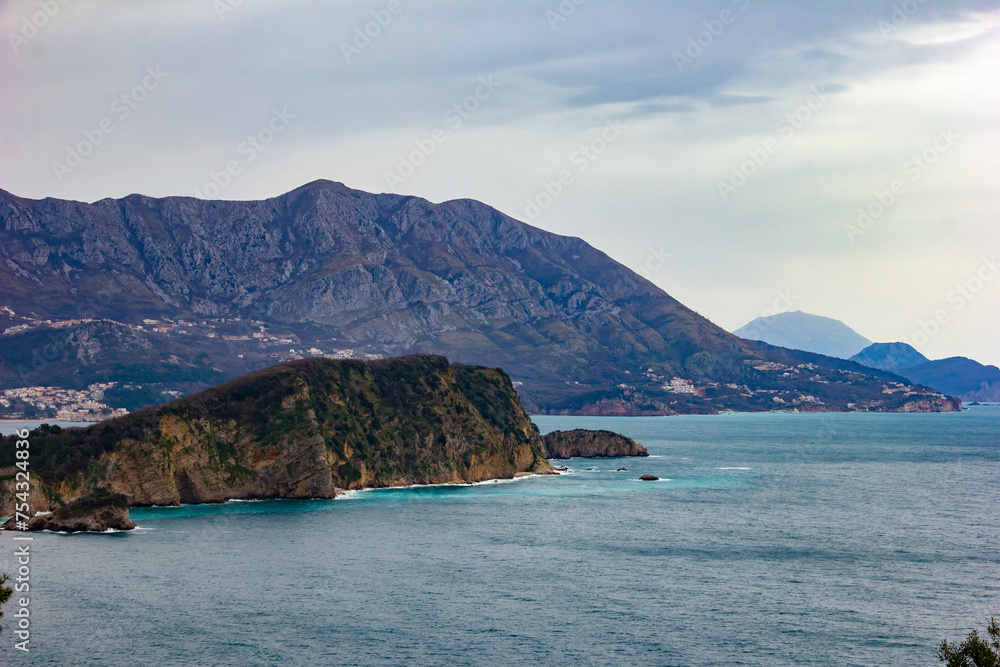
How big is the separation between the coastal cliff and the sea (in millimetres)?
5270

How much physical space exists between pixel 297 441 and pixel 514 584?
2467 inches

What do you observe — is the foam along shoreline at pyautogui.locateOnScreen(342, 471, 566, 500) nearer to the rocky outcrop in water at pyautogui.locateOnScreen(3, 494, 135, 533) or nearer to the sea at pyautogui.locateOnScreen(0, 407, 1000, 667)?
the sea at pyautogui.locateOnScreen(0, 407, 1000, 667)

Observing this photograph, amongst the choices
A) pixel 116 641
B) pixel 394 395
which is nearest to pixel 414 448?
pixel 394 395

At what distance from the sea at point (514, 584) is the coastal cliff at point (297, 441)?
5.27 metres

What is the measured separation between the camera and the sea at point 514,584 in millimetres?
69875

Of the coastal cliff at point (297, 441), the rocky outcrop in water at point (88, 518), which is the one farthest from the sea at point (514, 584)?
the coastal cliff at point (297, 441)

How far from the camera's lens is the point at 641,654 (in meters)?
69.1

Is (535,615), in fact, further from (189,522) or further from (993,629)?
(189,522)

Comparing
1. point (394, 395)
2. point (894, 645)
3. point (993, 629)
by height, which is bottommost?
point (894, 645)

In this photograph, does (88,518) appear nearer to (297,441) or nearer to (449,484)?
(297,441)

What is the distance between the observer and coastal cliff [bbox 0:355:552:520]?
130625mm

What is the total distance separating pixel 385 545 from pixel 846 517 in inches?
2503

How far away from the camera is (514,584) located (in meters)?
89.5

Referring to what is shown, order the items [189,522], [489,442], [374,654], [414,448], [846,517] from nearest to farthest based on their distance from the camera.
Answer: [374,654], [189,522], [846,517], [414,448], [489,442]
